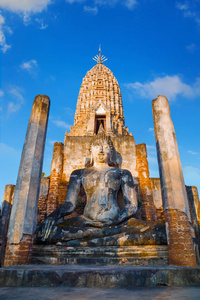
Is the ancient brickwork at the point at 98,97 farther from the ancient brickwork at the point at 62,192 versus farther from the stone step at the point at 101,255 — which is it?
the stone step at the point at 101,255

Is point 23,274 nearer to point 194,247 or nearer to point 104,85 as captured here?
point 194,247

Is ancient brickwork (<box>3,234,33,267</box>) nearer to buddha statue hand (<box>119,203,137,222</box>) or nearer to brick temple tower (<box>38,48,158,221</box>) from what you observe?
buddha statue hand (<box>119,203,137,222</box>)

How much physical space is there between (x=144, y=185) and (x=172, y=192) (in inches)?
187

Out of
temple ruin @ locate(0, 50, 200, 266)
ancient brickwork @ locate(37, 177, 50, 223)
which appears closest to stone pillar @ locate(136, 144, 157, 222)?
temple ruin @ locate(0, 50, 200, 266)

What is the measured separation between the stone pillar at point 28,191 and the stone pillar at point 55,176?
158 inches

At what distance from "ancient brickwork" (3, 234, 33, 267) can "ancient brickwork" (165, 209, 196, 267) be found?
269 centimetres

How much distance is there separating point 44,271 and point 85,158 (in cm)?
697

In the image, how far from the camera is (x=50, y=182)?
9477 millimetres

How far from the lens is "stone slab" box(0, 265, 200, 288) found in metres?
2.89

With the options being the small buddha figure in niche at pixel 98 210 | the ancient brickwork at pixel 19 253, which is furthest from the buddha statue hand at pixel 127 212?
the ancient brickwork at pixel 19 253

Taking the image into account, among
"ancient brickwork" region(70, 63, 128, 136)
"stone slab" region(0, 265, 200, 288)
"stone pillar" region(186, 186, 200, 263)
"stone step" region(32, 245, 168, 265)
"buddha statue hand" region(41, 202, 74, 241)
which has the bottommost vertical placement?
"stone slab" region(0, 265, 200, 288)

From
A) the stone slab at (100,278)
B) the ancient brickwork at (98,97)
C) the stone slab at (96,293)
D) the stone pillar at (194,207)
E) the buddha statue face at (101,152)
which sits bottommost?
the stone slab at (96,293)

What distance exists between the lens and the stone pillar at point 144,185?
8809mm

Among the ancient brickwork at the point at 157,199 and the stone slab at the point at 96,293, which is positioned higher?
the ancient brickwork at the point at 157,199
